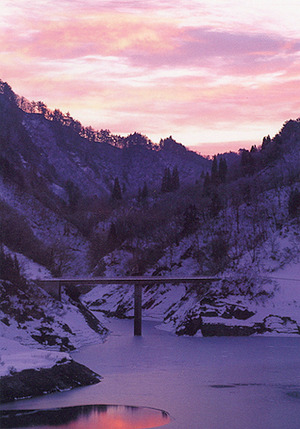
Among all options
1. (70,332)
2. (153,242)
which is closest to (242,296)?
(70,332)

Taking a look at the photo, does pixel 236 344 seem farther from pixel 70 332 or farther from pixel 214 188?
pixel 214 188

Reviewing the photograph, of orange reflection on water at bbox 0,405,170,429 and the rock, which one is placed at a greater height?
the rock

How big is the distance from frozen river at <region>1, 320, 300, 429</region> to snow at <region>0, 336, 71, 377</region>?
1.84m

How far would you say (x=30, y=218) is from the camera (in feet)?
578

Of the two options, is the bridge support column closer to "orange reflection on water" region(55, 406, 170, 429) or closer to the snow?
the snow

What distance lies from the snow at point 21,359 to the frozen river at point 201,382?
1.84 meters

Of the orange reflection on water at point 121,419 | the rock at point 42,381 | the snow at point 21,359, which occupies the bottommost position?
the orange reflection on water at point 121,419

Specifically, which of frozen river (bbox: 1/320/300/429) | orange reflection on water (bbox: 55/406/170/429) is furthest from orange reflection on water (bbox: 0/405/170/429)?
frozen river (bbox: 1/320/300/429)

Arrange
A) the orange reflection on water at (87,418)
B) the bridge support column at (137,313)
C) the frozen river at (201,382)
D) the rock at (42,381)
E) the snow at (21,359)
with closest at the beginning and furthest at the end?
the orange reflection on water at (87,418), the frozen river at (201,382), the rock at (42,381), the snow at (21,359), the bridge support column at (137,313)

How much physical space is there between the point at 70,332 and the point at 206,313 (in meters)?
20.5

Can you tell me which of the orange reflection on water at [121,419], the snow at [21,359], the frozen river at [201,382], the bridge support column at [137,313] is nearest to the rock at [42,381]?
the snow at [21,359]

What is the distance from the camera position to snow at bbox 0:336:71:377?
36.0 meters

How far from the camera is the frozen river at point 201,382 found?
32781 millimetres

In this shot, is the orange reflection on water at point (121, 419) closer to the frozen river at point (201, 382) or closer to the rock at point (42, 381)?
the frozen river at point (201, 382)
